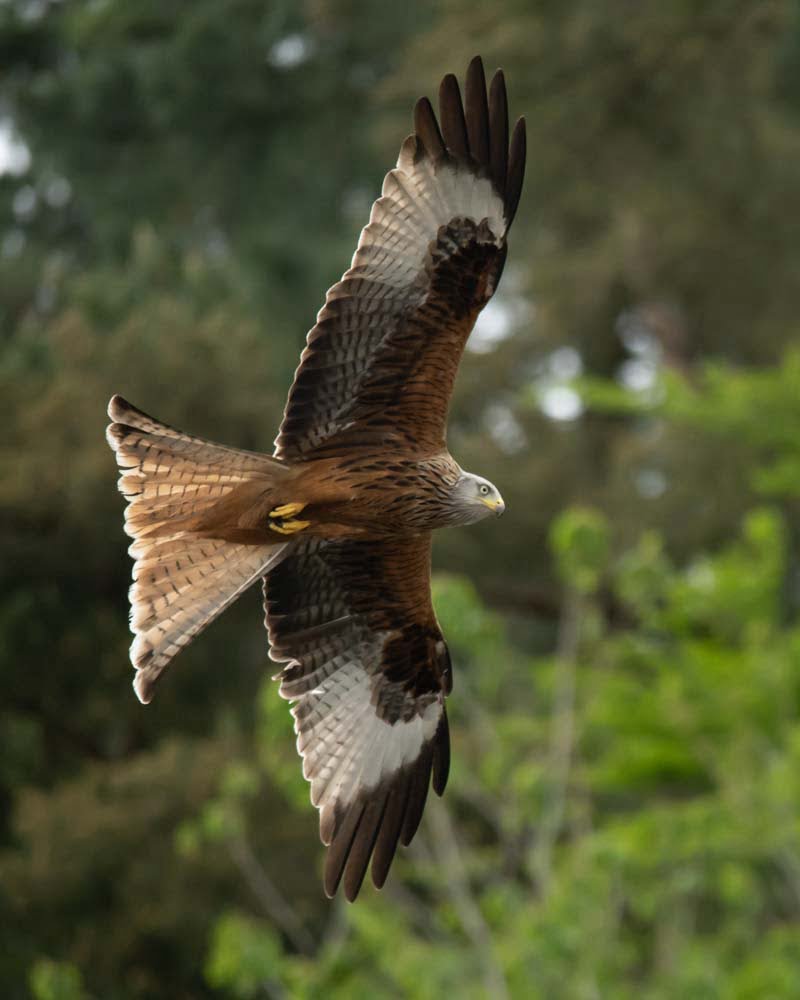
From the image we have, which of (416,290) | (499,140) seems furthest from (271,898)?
(499,140)

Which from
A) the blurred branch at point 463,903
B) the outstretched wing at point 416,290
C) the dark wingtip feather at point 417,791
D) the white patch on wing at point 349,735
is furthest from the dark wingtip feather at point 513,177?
the blurred branch at point 463,903

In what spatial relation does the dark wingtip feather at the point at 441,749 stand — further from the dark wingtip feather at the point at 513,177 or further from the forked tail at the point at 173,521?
the dark wingtip feather at the point at 513,177

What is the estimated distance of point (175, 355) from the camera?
46.3 ft

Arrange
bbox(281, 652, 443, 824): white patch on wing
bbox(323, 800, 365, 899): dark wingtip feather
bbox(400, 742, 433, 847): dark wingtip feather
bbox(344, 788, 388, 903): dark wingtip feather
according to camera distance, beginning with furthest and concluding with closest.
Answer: bbox(281, 652, 443, 824): white patch on wing → bbox(400, 742, 433, 847): dark wingtip feather → bbox(344, 788, 388, 903): dark wingtip feather → bbox(323, 800, 365, 899): dark wingtip feather

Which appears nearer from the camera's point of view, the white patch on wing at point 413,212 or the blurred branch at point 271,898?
the white patch on wing at point 413,212

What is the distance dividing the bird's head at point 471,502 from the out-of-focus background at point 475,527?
3.64 m

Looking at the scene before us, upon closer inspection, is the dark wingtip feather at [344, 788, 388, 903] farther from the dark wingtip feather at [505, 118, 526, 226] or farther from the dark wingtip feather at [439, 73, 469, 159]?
the dark wingtip feather at [439, 73, 469, 159]

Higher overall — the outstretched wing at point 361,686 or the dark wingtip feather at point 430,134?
the dark wingtip feather at point 430,134

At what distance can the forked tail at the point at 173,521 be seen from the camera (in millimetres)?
5574

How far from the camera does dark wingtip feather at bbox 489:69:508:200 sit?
5.70 metres

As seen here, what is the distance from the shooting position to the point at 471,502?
5598mm

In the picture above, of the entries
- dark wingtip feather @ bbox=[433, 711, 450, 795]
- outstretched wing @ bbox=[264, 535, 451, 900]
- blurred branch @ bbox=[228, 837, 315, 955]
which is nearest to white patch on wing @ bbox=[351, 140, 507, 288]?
outstretched wing @ bbox=[264, 535, 451, 900]

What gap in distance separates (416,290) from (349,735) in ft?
5.16

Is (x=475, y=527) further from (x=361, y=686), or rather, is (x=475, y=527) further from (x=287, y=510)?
(x=287, y=510)
